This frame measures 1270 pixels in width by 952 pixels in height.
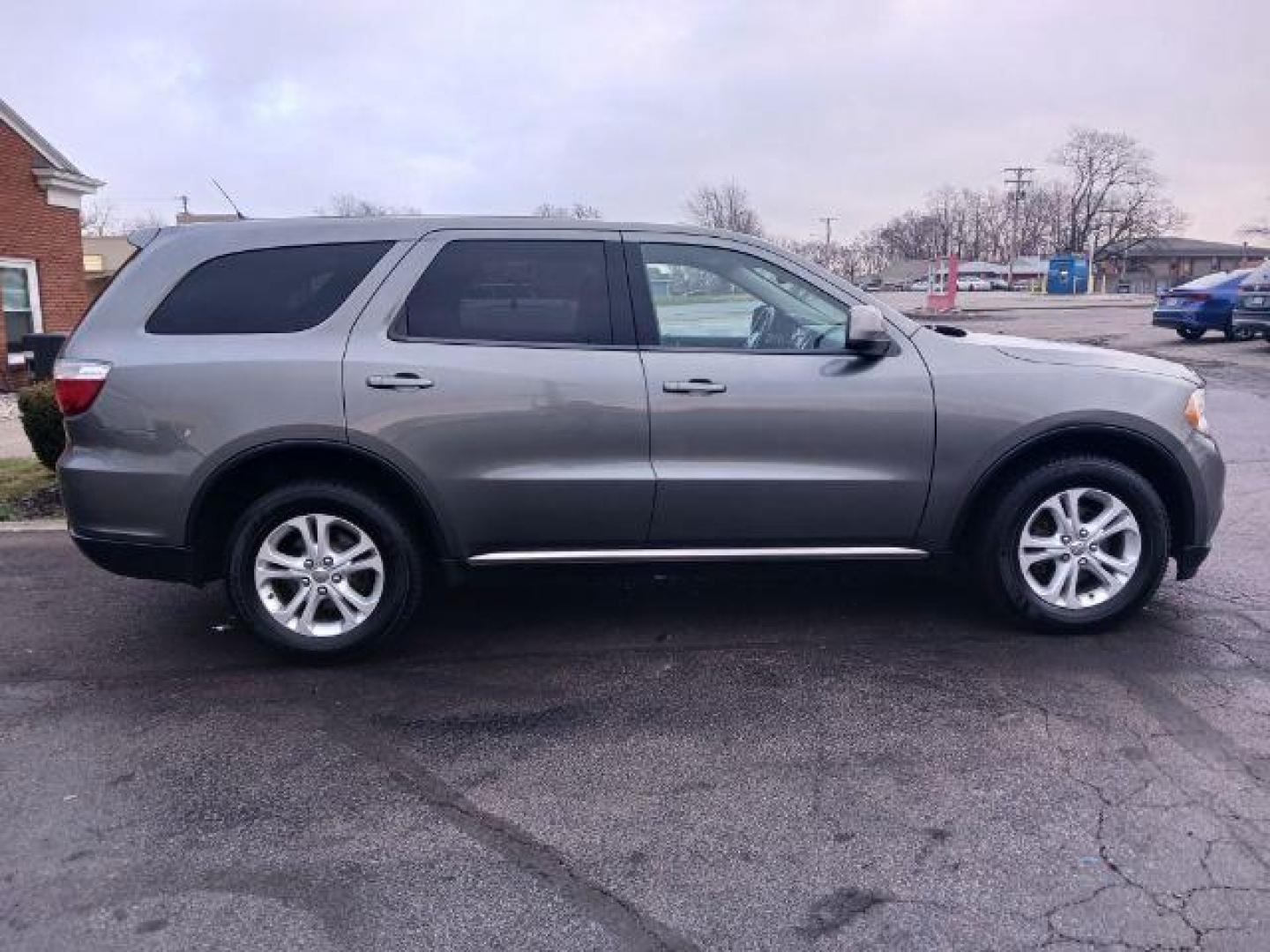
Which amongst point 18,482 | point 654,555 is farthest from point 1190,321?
point 18,482

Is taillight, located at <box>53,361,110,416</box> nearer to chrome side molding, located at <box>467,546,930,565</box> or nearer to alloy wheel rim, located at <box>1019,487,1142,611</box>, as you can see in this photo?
chrome side molding, located at <box>467,546,930,565</box>

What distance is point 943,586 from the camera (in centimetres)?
568

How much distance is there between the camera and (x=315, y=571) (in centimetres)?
457

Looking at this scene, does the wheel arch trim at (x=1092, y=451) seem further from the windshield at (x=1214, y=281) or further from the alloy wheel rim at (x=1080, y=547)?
the windshield at (x=1214, y=281)

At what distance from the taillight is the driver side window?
2.29m

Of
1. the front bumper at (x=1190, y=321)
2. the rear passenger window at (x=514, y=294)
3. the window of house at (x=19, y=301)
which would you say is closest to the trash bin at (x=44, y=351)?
the window of house at (x=19, y=301)

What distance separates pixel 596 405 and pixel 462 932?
227 centimetres

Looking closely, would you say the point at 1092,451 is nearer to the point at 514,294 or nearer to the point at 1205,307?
the point at 514,294

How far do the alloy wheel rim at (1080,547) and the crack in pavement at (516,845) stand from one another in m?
2.67

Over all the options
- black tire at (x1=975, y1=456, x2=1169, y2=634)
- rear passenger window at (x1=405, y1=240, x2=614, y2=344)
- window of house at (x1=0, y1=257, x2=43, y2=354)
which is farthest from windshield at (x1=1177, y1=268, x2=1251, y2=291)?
window of house at (x1=0, y1=257, x2=43, y2=354)

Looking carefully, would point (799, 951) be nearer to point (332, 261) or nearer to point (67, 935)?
point (67, 935)

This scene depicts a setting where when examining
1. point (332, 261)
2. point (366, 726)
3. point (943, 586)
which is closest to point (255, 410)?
point (332, 261)

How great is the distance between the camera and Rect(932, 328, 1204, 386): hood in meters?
4.79

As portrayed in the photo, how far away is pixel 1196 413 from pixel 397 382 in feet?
11.4
